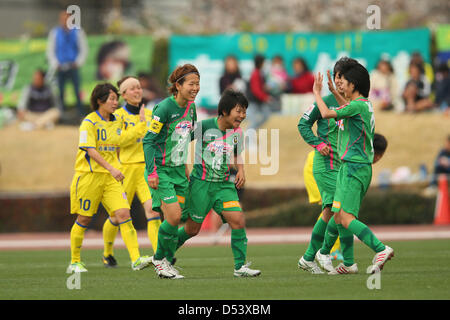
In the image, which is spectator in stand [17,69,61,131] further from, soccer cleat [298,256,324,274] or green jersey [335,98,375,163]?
green jersey [335,98,375,163]

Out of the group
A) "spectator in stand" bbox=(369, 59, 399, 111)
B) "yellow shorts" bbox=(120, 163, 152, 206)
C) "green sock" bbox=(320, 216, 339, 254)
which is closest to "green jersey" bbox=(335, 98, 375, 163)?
"green sock" bbox=(320, 216, 339, 254)

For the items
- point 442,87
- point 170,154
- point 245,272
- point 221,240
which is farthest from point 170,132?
point 442,87

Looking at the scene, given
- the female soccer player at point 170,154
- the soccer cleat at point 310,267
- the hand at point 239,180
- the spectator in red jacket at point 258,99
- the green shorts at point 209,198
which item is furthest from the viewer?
the spectator in red jacket at point 258,99

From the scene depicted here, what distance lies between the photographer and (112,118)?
401 inches

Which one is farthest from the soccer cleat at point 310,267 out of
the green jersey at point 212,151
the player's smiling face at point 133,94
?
the player's smiling face at point 133,94

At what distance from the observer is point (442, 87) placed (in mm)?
23828

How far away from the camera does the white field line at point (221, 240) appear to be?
1594 cm

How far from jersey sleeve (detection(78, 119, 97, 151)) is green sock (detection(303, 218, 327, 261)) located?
2.73 m

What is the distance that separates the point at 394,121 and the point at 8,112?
11.7 m

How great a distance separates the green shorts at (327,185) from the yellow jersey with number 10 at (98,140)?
2522 mm

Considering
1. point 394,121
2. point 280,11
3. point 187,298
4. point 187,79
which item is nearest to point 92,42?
point 394,121

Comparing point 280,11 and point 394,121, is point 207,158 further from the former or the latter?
point 280,11

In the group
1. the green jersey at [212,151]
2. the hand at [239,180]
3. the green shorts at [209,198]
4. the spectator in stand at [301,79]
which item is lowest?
the green shorts at [209,198]

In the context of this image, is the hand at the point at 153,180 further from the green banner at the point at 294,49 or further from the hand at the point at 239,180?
the green banner at the point at 294,49
